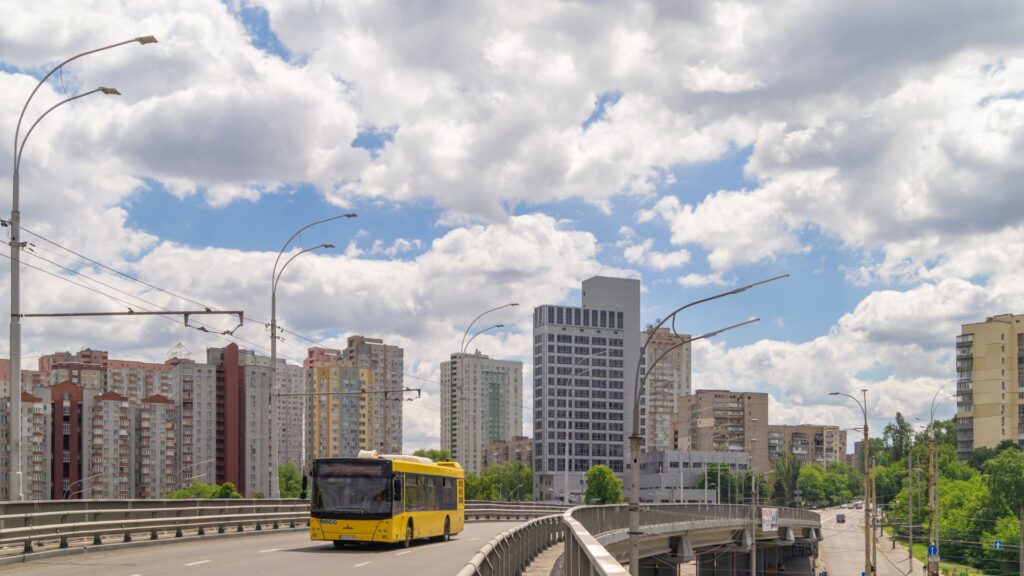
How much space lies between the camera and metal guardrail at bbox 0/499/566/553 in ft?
83.8

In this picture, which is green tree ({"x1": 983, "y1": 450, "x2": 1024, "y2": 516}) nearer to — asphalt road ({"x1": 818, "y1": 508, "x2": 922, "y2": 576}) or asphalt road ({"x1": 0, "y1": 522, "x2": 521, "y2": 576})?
asphalt road ({"x1": 818, "y1": 508, "x2": 922, "y2": 576})

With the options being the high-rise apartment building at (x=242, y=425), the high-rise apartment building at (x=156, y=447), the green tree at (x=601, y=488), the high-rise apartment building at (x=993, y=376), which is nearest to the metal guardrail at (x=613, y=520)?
the green tree at (x=601, y=488)

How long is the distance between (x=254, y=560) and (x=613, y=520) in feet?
73.7

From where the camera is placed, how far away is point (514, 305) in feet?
217

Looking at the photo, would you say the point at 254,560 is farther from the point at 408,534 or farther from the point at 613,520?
the point at 613,520

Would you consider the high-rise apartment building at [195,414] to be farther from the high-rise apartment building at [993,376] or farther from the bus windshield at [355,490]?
the bus windshield at [355,490]

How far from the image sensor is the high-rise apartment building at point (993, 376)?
164250 mm

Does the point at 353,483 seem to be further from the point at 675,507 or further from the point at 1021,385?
the point at 1021,385

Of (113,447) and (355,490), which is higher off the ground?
(355,490)

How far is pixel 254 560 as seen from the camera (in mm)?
25000

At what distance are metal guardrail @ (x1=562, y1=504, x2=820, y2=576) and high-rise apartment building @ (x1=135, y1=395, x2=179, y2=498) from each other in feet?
336

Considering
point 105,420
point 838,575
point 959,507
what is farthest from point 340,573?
point 105,420

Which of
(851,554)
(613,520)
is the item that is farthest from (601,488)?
(613,520)

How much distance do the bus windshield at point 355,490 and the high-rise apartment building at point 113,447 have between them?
138 m
